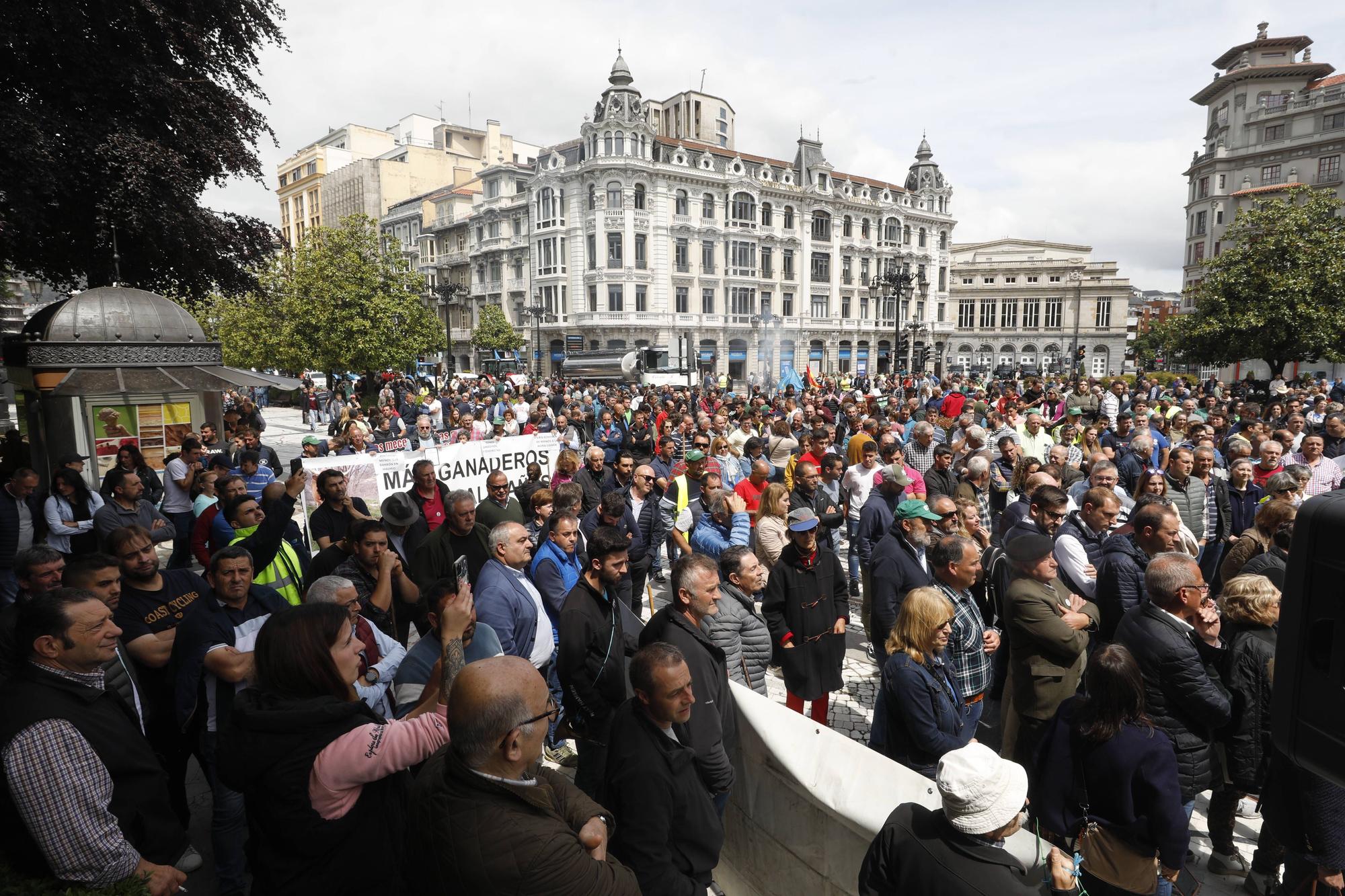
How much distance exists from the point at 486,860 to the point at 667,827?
911 mm

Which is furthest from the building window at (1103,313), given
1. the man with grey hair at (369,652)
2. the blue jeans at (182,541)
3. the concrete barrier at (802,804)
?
the man with grey hair at (369,652)

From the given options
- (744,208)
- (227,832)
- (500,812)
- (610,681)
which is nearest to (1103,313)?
(744,208)

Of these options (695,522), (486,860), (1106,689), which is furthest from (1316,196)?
(486,860)

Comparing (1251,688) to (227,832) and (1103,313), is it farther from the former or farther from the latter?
(1103,313)

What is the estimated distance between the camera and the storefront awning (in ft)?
31.1

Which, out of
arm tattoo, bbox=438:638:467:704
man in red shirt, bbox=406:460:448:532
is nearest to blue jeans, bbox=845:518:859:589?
man in red shirt, bbox=406:460:448:532

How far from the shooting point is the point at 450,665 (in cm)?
273

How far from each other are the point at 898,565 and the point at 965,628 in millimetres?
1131

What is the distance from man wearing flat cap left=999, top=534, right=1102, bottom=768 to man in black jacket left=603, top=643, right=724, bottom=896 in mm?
2049

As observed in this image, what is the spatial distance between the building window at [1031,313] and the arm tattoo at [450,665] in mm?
89715

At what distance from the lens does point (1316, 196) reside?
26.9 m

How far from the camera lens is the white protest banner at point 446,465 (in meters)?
8.02

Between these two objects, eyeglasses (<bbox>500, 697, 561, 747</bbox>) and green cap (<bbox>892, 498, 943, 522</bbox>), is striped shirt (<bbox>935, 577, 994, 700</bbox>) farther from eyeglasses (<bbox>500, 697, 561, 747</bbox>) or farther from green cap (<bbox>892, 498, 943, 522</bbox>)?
eyeglasses (<bbox>500, 697, 561, 747</bbox>)

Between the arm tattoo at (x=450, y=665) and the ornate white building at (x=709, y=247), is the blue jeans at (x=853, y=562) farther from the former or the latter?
the ornate white building at (x=709, y=247)
